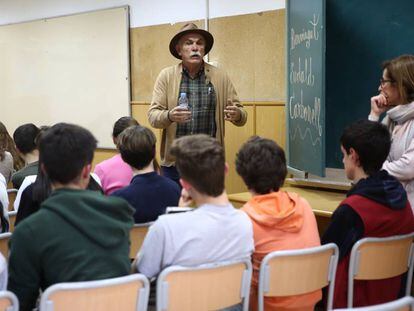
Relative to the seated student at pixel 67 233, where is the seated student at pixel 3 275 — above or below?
below

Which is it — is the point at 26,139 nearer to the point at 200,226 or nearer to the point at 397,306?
the point at 200,226

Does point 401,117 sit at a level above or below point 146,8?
below

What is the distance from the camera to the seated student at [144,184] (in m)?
2.50

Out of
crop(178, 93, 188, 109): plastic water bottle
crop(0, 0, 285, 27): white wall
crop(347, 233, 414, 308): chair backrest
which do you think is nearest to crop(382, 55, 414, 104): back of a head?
crop(347, 233, 414, 308): chair backrest

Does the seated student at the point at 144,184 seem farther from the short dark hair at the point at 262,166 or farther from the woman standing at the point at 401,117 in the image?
the woman standing at the point at 401,117

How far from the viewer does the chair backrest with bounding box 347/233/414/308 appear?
6.91 feet

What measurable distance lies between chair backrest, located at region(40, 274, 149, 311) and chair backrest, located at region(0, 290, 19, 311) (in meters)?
0.07

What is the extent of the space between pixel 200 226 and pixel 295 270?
0.44 meters

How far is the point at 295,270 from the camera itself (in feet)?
6.44

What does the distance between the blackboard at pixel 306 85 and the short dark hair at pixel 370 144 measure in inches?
33.3

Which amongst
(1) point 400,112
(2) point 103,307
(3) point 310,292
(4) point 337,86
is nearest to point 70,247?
(2) point 103,307

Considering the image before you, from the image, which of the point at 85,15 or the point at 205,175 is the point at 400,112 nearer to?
the point at 205,175

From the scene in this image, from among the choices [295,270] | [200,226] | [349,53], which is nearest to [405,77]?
[349,53]

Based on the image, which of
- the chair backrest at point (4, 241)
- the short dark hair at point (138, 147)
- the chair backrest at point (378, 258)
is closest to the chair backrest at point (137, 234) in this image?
the short dark hair at point (138, 147)
